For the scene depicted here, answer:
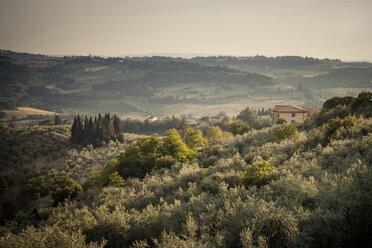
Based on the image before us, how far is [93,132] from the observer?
95875mm

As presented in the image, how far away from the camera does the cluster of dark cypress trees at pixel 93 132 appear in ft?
306

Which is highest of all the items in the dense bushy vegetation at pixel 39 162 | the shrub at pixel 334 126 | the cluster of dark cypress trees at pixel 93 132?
the shrub at pixel 334 126

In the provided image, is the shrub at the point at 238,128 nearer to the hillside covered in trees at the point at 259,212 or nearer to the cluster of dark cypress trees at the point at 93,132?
the hillside covered in trees at the point at 259,212

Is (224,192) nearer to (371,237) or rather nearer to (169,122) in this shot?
(371,237)

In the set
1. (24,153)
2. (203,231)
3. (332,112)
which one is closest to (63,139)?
(24,153)

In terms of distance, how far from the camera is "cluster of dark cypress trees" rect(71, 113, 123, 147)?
93250 mm

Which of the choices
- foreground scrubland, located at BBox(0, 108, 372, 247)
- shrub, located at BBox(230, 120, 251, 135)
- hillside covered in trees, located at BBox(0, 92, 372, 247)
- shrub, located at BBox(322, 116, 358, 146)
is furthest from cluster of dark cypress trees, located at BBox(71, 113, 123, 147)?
shrub, located at BBox(322, 116, 358, 146)

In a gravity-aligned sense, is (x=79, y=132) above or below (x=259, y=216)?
below

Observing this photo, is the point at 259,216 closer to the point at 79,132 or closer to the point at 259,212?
the point at 259,212

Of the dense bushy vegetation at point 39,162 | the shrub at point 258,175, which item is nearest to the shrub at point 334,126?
the shrub at point 258,175

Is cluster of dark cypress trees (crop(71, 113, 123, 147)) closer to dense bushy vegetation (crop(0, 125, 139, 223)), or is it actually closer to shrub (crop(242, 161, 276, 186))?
dense bushy vegetation (crop(0, 125, 139, 223))

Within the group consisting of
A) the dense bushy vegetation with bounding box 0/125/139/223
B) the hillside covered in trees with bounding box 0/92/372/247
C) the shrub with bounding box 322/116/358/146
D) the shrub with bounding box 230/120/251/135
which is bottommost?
the dense bushy vegetation with bounding box 0/125/139/223

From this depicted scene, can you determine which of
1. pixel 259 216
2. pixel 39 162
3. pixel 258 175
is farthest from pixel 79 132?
pixel 259 216

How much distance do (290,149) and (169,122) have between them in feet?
386
